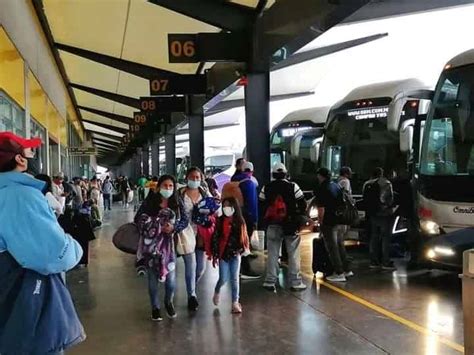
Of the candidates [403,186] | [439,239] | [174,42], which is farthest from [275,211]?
[174,42]

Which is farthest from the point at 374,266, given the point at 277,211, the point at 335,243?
the point at 277,211

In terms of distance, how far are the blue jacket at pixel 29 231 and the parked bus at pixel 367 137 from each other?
8.49 metres

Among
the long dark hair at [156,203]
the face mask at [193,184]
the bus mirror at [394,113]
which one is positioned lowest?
the long dark hair at [156,203]

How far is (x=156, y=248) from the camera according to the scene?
6.41 m

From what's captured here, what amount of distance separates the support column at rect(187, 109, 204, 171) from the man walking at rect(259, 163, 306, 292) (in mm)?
10363

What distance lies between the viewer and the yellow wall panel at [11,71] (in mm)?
9141

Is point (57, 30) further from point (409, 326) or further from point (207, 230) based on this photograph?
point (409, 326)

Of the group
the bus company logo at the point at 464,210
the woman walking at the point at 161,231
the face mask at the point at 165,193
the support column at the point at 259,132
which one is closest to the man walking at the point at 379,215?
the bus company logo at the point at 464,210

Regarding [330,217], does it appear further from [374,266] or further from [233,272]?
[233,272]

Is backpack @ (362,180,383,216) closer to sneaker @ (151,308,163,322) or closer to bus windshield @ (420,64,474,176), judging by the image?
bus windshield @ (420,64,474,176)

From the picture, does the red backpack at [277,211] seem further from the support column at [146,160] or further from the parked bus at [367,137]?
the support column at [146,160]

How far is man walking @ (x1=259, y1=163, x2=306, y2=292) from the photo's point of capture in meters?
7.94

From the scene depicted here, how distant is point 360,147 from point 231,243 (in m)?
6.21

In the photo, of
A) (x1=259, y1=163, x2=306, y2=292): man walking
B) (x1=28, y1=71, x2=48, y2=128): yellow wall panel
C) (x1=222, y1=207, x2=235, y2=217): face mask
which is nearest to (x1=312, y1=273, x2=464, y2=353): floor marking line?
(x1=259, y1=163, x2=306, y2=292): man walking
